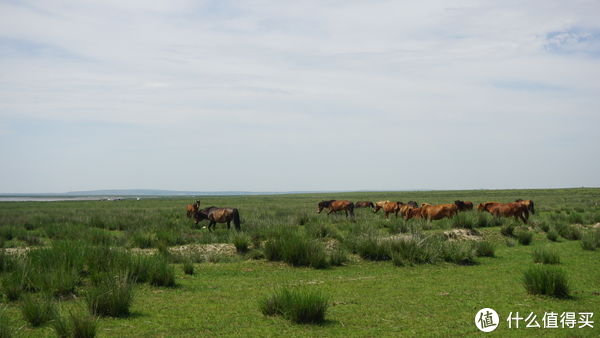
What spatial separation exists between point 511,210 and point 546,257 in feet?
39.1

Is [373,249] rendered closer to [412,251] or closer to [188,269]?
[412,251]

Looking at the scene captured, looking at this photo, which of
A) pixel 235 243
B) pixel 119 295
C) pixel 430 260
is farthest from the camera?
pixel 235 243

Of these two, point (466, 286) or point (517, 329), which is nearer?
point (517, 329)

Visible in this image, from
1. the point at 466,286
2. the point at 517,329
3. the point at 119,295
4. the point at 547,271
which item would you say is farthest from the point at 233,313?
the point at 547,271

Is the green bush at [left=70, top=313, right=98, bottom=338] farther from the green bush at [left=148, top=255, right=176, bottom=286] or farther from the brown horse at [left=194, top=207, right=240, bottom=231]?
the brown horse at [left=194, top=207, right=240, bottom=231]

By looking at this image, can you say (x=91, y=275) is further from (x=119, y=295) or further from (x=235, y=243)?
(x=235, y=243)

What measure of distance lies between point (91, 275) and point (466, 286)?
28.1 ft

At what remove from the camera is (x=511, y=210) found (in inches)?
1016

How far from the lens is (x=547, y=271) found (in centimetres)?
1012

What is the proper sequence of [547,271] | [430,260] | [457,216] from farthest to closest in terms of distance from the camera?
1. [457,216]
2. [430,260]
3. [547,271]

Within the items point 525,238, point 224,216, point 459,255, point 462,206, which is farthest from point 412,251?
point 462,206

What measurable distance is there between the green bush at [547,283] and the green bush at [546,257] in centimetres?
478

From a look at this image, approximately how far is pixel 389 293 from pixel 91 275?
6.65m

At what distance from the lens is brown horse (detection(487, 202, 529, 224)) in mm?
25406
